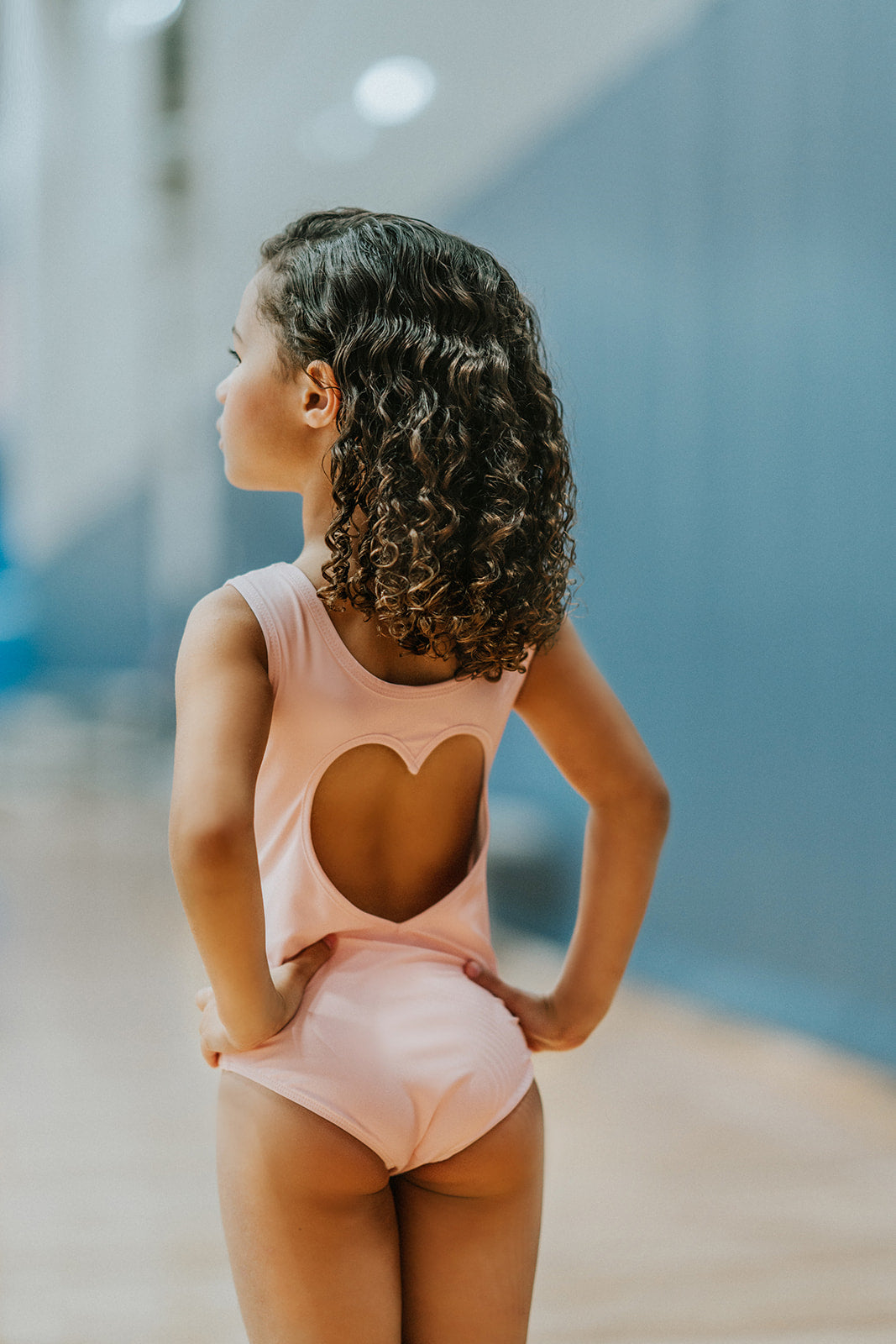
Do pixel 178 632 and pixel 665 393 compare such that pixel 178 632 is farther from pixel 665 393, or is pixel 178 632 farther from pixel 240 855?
pixel 240 855

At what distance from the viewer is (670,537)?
3.98m

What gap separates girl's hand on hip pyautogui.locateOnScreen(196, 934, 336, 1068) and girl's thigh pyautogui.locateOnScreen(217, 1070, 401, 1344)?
0.10 ft

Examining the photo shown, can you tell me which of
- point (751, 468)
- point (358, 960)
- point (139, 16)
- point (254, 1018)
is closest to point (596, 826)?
point (358, 960)

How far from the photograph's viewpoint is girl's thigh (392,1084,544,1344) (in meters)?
1.04

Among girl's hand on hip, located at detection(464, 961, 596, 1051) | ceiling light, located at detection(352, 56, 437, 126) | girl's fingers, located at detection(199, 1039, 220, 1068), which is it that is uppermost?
ceiling light, located at detection(352, 56, 437, 126)

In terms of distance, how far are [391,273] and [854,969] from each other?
2.67 meters

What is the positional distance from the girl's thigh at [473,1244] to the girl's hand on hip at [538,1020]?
0.38 ft

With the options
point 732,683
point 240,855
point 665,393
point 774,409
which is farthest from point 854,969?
point 240,855

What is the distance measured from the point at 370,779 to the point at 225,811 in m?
0.15

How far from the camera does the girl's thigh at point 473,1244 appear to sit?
104 centimetres

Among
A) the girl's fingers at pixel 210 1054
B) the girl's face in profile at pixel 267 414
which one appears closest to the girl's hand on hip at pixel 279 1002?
the girl's fingers at pixel 210 1054

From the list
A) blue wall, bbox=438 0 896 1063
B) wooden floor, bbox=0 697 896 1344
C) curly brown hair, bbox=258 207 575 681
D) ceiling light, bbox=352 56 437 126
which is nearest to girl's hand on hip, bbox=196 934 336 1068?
curly brown hair, bbox=258 207 575 681

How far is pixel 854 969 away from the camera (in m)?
3.26

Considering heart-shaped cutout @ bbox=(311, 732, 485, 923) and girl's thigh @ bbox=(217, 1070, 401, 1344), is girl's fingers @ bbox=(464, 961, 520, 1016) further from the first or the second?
girl's thigh @ bbox=(217, 1070, 401, 1344)
